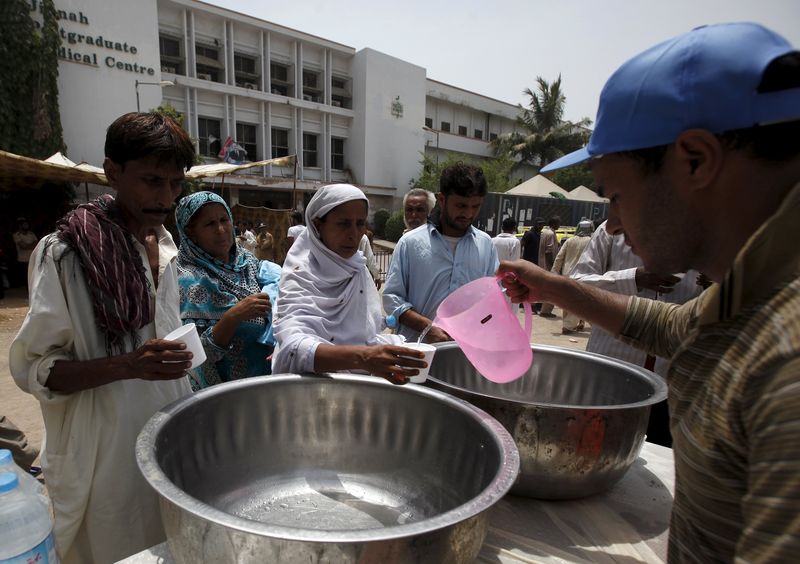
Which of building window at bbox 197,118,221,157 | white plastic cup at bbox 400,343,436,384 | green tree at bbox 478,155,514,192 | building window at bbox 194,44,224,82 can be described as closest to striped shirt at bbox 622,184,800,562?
white plastic cup at bbox 400,343,436,384

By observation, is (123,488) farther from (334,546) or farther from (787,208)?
(787,208)

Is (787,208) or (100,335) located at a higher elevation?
(787,208)

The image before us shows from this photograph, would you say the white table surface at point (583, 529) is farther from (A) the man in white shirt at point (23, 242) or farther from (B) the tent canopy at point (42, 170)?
(A) the man in white shirt at point (23, 242)

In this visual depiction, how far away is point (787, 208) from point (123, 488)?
1.66 metres

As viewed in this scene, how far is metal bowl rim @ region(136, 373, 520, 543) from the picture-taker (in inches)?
27.3

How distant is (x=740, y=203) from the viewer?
63cm

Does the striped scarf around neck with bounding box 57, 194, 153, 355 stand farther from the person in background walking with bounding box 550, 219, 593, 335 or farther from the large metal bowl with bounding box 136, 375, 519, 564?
the person in background walking with bounding box 550, 219, 593, 335

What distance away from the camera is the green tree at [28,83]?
464 inches

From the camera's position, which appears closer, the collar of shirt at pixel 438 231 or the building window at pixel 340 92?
the collar of shirt at pixel 438 231

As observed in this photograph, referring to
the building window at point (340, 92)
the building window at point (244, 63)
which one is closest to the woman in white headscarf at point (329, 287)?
the building window at point (244, 63)

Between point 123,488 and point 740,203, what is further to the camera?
point 123,488

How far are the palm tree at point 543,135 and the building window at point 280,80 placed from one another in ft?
45.6

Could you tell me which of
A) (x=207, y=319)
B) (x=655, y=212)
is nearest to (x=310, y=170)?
(x=207, y=319)

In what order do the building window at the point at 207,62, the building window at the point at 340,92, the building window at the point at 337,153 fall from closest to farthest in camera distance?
the building window at the point at 207,62
the building window at the point at 340,92
the building window at the point at 337,153
